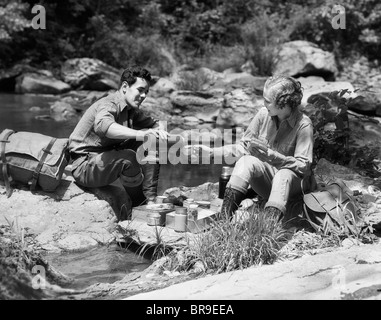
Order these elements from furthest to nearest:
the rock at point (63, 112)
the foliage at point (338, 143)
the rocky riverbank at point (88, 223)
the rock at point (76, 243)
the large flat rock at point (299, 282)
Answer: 1. the rock at point (63, 112)
2. the foliage at point (338, 143)
3. the rock at point (76, 243)
4. the rocky riverbank at point (88, 223)
5. the large flat rock at point (299, 282)

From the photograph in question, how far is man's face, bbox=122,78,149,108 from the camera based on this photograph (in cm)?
525

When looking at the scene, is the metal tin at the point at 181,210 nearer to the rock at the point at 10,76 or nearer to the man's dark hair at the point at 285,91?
the man's dark hair at the point at 285,91

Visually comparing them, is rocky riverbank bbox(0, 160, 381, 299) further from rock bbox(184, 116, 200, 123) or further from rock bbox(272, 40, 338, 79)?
rock bbox(272, 40, 338, 79)

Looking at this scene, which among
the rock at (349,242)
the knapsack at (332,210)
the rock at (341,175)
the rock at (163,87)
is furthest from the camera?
the rock at (163,87)

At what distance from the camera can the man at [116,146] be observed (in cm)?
518

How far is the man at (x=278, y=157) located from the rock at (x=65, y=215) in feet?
3.61

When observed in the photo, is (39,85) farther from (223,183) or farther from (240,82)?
(223,183)

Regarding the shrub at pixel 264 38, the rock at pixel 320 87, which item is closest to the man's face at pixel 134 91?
the rock at pixel 320 87

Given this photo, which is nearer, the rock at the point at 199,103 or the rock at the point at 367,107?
the rock at the point at 367,107

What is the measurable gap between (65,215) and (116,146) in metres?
0.72

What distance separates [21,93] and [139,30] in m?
4.83

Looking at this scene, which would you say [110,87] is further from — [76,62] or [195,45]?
[195,45]
